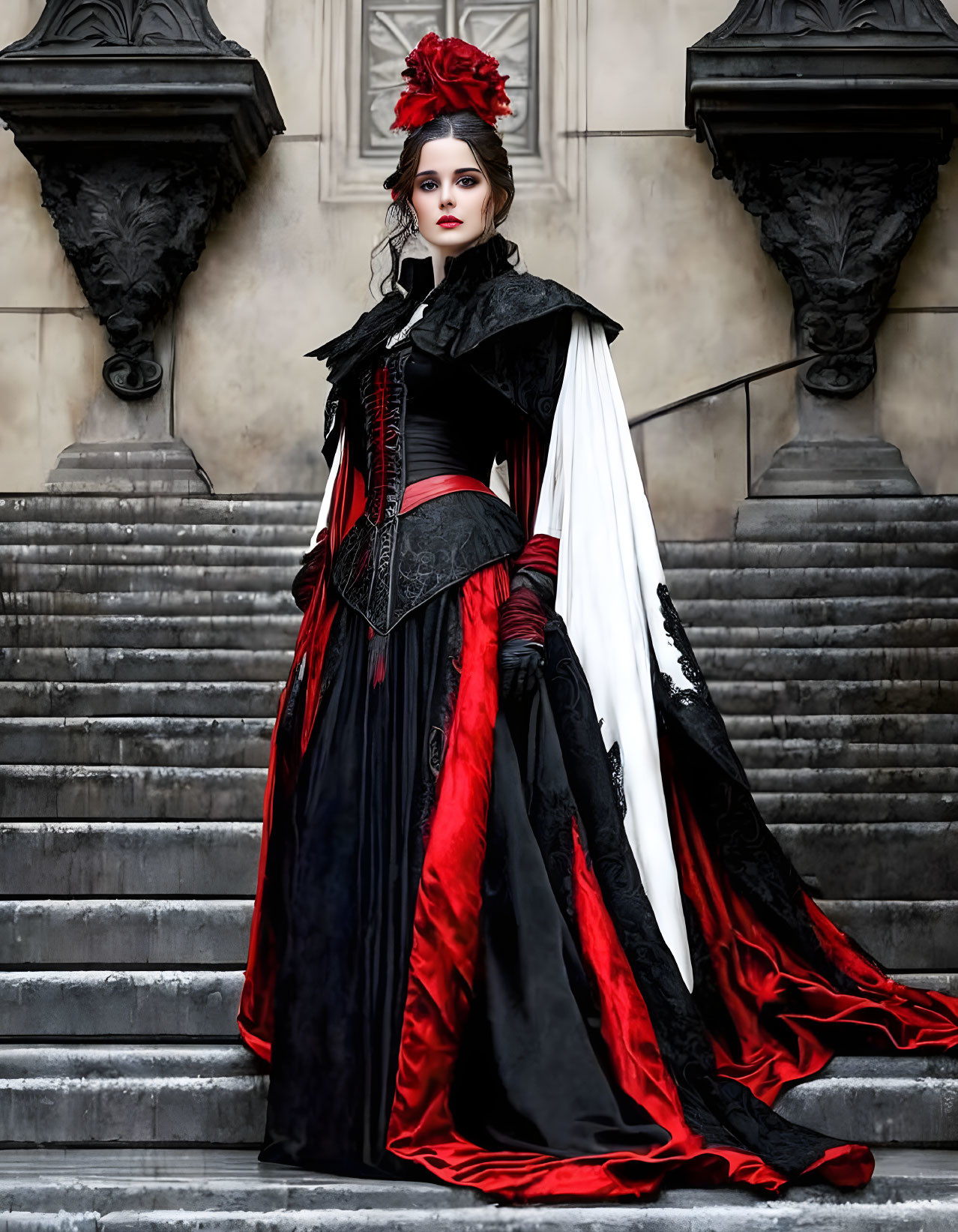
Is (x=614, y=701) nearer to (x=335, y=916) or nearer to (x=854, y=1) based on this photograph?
(x=335, y=916)

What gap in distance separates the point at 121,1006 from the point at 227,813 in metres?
0.80

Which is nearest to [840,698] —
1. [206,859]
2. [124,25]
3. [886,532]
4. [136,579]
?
[886,532]

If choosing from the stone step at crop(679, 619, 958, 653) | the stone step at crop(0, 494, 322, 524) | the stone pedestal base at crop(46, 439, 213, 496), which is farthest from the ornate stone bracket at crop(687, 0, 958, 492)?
the stone pedestal base at crop(46, 439, 213, 496)

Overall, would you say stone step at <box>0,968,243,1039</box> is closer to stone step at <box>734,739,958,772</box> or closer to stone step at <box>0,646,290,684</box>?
stone step at <box>0,646,290,684</box>

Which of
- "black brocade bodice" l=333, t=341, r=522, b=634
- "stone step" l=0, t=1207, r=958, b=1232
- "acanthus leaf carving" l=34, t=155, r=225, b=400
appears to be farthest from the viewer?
"acanthus leaf carving" l=34, t=155, r=225, b=400

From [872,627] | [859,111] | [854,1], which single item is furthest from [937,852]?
[854,1]

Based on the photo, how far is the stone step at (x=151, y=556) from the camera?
542 centimetres

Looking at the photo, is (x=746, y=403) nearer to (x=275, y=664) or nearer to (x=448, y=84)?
(x=275, y=664)

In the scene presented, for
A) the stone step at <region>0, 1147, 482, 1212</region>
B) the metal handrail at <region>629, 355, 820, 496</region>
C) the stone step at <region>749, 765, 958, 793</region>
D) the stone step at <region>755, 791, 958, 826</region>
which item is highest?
the metal handrail at <region>629, 355, 820, 496</region>

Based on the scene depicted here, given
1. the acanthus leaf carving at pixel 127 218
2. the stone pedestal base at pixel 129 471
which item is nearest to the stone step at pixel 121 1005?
the stone pedestal base at pixel 129 471

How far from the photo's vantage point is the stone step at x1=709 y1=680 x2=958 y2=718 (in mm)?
4461

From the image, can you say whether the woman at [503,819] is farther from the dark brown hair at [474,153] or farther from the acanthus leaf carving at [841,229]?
the acanthus leaf carving at [841,229]

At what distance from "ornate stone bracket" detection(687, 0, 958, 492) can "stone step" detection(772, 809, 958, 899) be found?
295cm

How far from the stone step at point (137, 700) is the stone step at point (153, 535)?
1262mm
